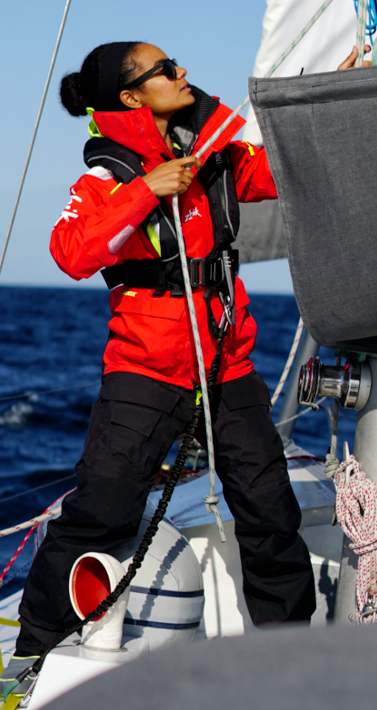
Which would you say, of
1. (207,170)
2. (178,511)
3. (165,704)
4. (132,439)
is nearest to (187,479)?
(178,511)

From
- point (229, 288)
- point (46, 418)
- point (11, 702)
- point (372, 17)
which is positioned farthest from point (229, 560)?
point (46, 418)

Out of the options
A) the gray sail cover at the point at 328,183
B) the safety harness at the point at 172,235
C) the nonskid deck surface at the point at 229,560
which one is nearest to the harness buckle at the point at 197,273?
the safety harness at the point at 172,235

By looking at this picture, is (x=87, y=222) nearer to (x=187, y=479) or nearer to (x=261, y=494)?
(x=261, y=494)

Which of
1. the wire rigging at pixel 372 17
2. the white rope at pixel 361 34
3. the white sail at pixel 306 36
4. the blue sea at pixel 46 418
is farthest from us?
the blue sea at pixel 46 418

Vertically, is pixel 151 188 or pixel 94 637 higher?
pixel 151 188

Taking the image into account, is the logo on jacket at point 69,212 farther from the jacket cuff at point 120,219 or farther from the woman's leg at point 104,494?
the woman's leg at point 104,494

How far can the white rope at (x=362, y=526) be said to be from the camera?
1.39m

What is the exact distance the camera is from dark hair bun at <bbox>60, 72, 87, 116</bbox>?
1.71 m

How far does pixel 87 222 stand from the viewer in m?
1.46

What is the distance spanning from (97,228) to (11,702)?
1.02m

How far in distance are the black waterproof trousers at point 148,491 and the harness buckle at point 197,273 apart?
0.83 ft

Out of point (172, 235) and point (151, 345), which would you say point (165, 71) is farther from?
point (151, 345)

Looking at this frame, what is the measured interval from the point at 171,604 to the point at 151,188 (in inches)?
37.7

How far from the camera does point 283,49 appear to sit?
2.62 m
